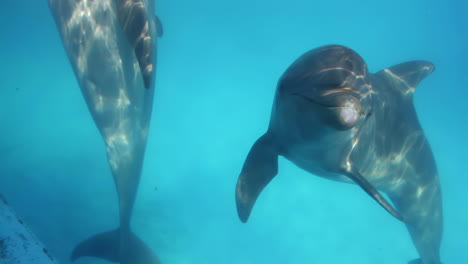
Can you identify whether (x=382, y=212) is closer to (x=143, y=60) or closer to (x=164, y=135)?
(x=164, y=135)

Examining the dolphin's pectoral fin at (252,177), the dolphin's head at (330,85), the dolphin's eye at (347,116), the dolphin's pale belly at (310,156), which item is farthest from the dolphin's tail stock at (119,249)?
the dolphin's eye at (347,116)

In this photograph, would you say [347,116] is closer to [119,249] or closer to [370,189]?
[370,189]

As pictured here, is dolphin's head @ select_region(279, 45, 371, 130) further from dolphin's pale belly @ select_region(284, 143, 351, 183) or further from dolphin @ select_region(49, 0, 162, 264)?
dolphin @ select_region(49, 0, 162, 264)

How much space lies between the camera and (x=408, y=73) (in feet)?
22.9

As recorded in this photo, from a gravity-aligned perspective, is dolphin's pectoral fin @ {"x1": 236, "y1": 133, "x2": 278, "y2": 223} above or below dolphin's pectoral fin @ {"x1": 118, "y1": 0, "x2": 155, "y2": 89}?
below

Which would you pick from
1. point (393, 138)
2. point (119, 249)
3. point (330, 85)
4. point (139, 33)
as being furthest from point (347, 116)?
point (119, 249)

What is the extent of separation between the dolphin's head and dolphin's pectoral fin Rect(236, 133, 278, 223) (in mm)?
1707

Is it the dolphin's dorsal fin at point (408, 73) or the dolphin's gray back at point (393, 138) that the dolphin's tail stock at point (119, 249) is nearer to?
the dolphin's gray back at point (393, 138)

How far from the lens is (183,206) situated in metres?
12.3

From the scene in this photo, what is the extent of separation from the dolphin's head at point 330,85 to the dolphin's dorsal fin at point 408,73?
263 centimetres

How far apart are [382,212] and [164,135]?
957 cm

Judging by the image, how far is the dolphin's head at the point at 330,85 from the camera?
352cm

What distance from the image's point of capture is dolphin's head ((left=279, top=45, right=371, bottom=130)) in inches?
139

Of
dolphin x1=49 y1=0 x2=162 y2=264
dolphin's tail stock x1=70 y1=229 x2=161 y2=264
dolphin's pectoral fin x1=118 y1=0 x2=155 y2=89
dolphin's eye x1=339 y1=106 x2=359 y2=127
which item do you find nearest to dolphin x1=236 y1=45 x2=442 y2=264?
dolphin's eye x1=339 y1=106 x2=359 y2=127
